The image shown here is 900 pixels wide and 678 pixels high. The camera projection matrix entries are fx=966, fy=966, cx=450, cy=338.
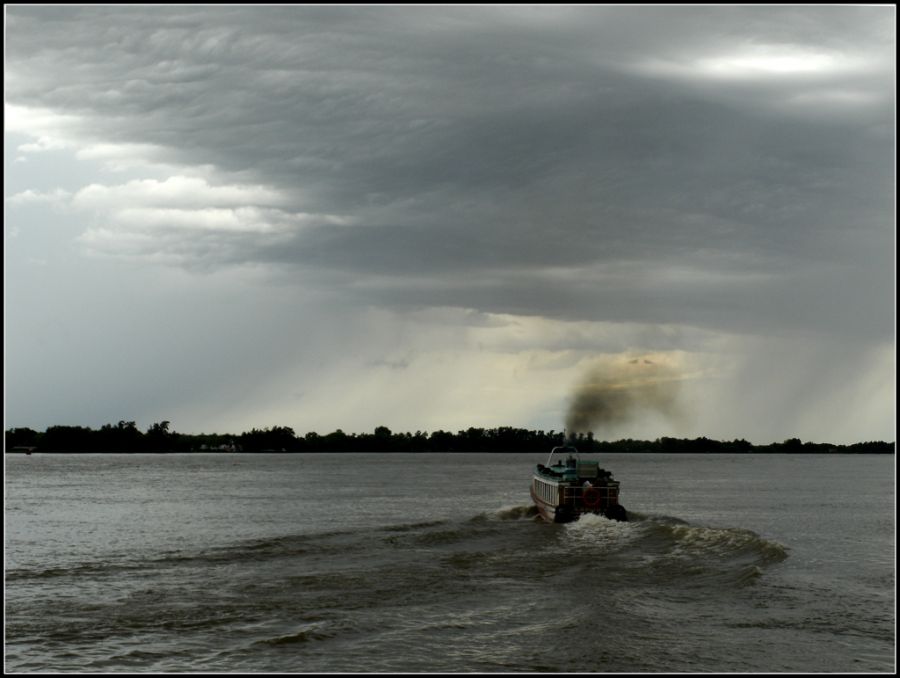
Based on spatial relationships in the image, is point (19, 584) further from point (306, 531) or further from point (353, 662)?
point (306, 531)

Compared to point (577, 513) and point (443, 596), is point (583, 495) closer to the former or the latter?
point (577, 513)

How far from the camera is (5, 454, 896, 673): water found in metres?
27.2

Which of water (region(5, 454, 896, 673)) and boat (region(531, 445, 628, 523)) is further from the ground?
boat (region(531, 445, 628, 523))

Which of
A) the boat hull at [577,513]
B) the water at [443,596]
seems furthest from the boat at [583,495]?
the water at [443,596]

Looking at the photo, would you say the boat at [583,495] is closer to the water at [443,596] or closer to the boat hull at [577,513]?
the boat hull at [577,513]

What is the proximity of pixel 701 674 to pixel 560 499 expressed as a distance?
41386 mm

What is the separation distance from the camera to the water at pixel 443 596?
27.2 metres

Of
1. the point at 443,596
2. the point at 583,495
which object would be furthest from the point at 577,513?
the point at 443,596

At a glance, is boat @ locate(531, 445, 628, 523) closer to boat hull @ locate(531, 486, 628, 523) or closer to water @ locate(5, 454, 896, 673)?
boat hull @ locate(531, 486, 628, 523)

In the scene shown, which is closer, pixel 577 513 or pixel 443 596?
pixel 443 596

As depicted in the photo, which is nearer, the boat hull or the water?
the water

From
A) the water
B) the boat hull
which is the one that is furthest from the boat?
the water

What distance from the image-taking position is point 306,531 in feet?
205

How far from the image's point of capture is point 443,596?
3638cm
